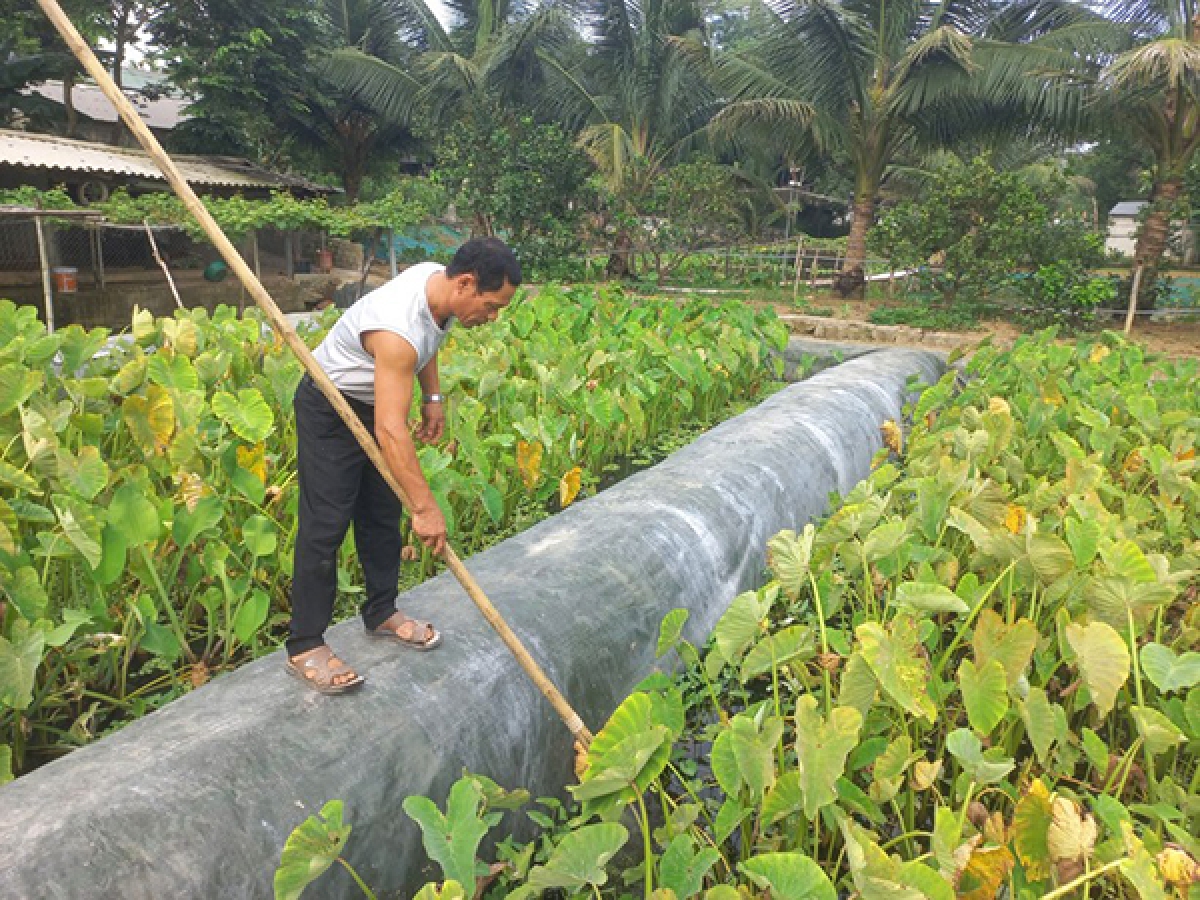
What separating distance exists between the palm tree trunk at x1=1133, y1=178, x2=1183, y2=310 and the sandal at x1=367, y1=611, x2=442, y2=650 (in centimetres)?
1064

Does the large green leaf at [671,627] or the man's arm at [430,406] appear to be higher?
the man's arm at [430,406]

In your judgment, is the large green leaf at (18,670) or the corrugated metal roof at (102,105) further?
the corrugated metal roof at (102,105)

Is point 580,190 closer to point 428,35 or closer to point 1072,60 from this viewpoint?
point 428,35

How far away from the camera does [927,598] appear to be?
1.78 m

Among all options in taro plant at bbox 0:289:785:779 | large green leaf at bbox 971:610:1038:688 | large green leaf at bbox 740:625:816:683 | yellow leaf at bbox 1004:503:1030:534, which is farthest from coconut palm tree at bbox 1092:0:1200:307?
large green leaf at bbox 740:625:816:683

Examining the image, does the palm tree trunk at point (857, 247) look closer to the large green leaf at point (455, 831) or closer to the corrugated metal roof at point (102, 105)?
the corrugated metal roof at point (102, 105)

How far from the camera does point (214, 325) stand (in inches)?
166

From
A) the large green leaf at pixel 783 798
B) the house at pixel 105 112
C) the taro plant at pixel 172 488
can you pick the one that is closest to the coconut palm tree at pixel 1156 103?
the taro plant at pixel 172 488

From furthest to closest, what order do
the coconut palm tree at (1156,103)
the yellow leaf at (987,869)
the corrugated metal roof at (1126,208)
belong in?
the corrugated metal roof at (1126,208) → the coconut palm tree at (1156,103) → the yellow leaf at (987,869)

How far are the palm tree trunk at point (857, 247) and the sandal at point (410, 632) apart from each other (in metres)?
11.4

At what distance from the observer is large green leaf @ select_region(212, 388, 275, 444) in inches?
98.9

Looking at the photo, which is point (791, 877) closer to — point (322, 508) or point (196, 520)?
point (322, 508)

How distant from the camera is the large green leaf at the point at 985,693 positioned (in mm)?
1552

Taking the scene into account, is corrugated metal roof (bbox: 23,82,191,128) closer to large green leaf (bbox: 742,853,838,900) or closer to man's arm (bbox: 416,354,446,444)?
man's arm (bbox: 416,354,446,444)
